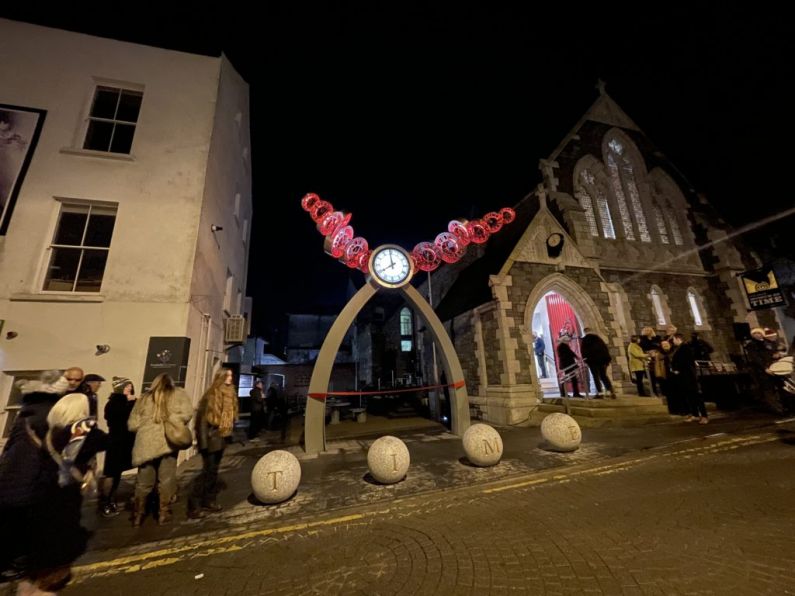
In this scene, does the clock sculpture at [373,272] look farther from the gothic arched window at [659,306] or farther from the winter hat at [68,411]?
the gothic arched window at [659,306]

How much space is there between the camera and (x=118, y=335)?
263 inches

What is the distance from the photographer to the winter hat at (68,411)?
3037 millimetres

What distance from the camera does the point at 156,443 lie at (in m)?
4.02

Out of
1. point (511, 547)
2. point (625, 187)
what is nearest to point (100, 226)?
point (511, 547)

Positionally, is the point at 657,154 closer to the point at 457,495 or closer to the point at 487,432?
the point at 487,432

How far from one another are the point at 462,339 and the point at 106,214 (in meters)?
12.4

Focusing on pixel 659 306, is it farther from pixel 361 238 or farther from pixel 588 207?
pixel 361 238

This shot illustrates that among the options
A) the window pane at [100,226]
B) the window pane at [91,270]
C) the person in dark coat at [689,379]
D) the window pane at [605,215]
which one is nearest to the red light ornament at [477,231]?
the person in dark coat at [689,379]

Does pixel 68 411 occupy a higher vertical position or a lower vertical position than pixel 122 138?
lower

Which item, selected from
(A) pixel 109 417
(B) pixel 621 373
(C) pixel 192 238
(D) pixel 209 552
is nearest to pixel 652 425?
(B) pixel 621 373

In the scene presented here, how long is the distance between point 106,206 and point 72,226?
1.00 m

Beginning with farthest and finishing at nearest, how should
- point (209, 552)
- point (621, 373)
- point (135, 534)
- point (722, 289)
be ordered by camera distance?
point (722, 289) → point (621, 373) → point (135, 534) → point (209, 552)

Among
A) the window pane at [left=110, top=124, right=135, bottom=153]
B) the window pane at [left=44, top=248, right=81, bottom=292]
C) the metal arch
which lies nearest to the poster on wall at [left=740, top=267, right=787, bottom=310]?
the metal arch

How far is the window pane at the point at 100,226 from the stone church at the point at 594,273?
11.6 metres
